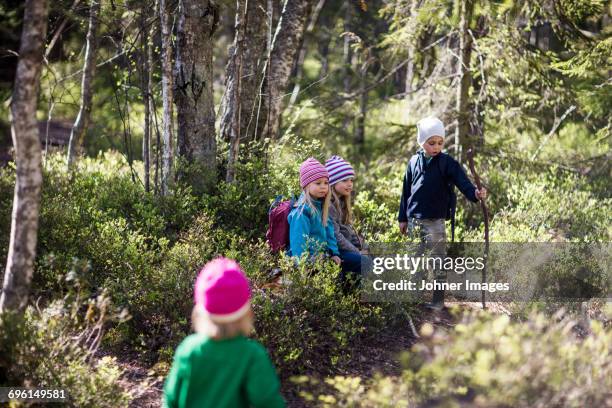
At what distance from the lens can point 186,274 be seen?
19.1 feet

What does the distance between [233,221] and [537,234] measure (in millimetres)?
3891

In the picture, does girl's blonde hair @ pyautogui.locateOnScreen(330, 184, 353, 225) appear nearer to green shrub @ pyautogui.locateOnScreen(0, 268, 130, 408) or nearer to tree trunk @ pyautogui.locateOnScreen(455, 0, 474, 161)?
green shrub @ pyautogui.locateOnScreen(0, 268, 130, 408)

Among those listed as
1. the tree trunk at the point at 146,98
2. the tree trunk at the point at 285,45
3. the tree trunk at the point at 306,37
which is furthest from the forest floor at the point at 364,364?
the tree trunk at the point at 306,37

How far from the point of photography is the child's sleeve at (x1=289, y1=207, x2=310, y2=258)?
6.38 m

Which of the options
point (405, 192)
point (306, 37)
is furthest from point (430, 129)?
point (306, 37)

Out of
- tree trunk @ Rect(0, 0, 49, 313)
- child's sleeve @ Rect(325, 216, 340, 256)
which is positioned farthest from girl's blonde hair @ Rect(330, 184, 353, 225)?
tree trunk @ Rect(0, 0, 49, 313)

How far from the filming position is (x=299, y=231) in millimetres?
6395

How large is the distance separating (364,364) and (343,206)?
187 centimetres

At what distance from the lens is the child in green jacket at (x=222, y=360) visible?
3146 mm

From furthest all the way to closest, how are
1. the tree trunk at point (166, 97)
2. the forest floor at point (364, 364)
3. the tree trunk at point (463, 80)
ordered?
the tree trunk at point (463, 80), the tree trunk at point (166, 97), the forest floor at point (364, 364)

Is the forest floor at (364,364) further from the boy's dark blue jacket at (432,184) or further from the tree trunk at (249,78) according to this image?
the tree trunk at (249,78)

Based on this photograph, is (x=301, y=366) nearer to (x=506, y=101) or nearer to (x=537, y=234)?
(x=537, y=234)

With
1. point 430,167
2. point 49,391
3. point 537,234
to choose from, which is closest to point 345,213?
point 430,167

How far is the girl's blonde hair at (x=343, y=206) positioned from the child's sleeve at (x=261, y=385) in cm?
395
